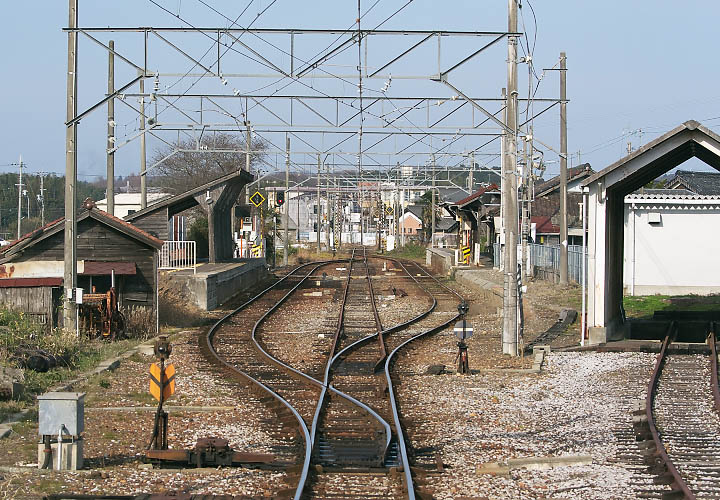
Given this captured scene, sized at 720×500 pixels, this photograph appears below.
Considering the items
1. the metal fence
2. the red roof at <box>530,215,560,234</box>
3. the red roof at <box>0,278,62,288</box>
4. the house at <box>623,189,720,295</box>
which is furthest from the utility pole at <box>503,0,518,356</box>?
the red roof at <box>530,215,560,234</box>

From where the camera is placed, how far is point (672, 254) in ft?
98.6

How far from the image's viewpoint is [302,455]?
8.76 m

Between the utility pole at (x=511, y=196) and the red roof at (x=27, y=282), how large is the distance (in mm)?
9014

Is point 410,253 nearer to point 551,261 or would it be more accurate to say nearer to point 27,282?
point 551,261

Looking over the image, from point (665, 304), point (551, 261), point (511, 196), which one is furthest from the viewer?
point (551, 261)

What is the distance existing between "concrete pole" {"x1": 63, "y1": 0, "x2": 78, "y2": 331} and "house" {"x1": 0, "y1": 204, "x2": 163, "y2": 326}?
1573mm

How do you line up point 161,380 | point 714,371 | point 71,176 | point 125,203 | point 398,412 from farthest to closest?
point 125,203 < point 71,176 < point 714,371 < point 398,412 < point 161,380

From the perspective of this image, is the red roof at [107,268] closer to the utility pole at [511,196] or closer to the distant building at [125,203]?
the utility pole at [511,196]

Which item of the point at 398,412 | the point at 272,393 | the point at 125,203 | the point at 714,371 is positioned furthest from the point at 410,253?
the point at 398,412

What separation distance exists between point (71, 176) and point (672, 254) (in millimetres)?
20955

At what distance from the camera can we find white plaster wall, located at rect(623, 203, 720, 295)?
29.9 metres

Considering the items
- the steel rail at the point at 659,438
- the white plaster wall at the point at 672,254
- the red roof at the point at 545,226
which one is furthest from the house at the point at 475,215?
the steel rail at the point at 659,438

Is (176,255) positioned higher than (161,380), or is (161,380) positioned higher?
(176,255)

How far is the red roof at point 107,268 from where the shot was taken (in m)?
19.4
